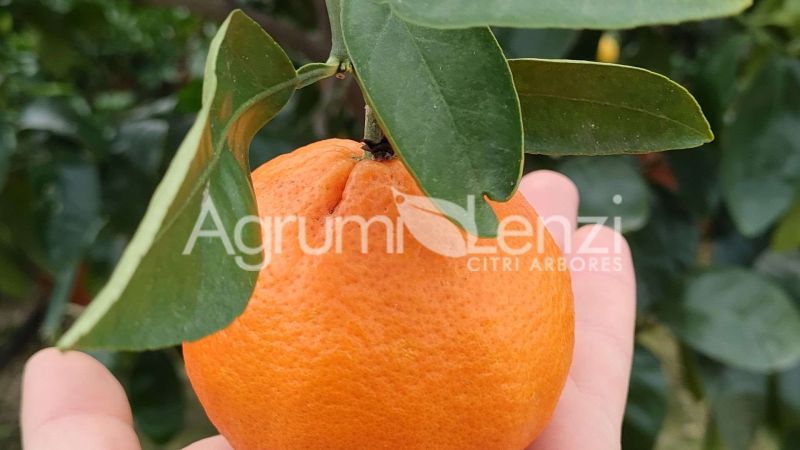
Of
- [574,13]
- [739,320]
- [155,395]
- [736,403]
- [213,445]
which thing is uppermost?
[574,13]

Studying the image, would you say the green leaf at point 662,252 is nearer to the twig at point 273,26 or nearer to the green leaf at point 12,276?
the twig at point 273,26

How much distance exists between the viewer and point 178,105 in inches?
36.1

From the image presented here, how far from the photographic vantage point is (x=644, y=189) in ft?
2.77

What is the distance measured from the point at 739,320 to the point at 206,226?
80 centimetres

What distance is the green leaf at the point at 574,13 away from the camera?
0.72 ft

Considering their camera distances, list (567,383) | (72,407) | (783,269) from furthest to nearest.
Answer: (783,269), (567,383), (72,407)

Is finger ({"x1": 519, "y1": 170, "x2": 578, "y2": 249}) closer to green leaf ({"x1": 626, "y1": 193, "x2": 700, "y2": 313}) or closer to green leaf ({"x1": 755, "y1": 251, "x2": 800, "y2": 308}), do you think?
green leaf ({"x1": 626, "y1": 193, "x2": 700, "y2": 313})

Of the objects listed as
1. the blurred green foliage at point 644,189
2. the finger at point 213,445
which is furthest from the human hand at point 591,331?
the finger at point 213,445

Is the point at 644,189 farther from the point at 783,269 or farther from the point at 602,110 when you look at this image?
the point at 602,110

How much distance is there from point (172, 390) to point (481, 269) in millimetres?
754

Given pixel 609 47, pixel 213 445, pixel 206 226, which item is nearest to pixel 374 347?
pixel 206 226

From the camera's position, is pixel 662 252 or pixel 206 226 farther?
pixel 662 252

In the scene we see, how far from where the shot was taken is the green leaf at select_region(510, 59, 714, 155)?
0.34 metres

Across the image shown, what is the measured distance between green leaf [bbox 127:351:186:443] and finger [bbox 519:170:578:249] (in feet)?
1.81
